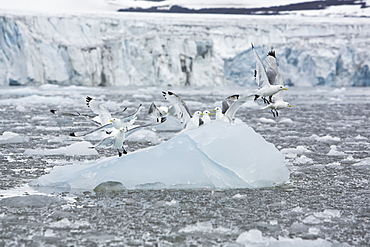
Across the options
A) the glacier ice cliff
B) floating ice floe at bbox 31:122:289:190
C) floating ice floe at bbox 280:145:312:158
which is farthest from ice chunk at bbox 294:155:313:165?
the glacier ice cliff

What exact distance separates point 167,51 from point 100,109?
28.1 meters

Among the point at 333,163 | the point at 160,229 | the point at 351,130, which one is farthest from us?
the point at 351,130

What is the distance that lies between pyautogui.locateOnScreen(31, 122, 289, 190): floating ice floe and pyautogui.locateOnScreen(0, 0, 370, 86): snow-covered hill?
81.0ft

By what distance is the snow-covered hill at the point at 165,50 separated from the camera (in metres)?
30.1

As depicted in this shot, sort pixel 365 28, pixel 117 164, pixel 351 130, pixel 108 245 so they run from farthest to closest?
pixel 365 28, pixel 351 130, pixel 117 164, pixel 108 245

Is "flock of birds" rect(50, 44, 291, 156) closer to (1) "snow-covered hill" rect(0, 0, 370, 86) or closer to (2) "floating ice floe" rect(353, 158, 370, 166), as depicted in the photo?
(2) "floating ice floe" rect(353, 158, 370, 166)

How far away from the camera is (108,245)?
3.59 meters

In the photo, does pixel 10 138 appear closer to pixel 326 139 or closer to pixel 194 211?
pixel 194 211

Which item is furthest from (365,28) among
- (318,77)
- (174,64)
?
(174,64)

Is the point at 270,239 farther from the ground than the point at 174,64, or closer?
farther from the ground

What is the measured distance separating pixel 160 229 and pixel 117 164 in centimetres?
171

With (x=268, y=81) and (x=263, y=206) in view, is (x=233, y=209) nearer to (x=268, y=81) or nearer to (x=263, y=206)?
(x=263, y=206)

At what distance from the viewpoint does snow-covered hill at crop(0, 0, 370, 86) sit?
30.1 metres

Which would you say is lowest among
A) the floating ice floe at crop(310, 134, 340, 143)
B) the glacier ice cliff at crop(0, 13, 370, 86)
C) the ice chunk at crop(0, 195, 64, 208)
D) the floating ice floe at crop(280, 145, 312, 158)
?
the glacier ice cliff at crop(0, 13, 370, 86)
